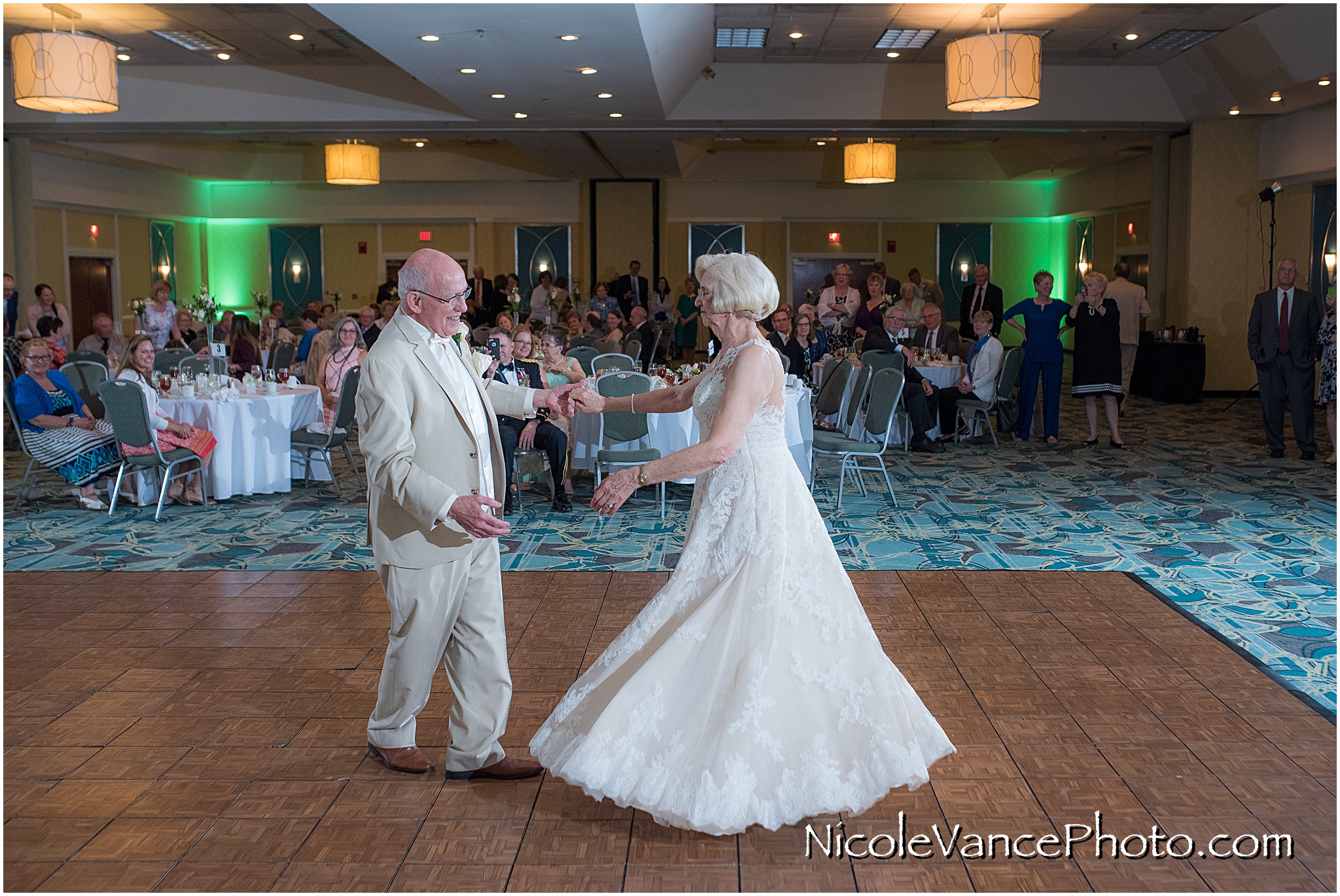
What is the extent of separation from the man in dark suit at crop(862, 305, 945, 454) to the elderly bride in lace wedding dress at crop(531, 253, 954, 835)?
7.20 m

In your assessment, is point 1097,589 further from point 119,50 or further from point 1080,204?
point 1080,204

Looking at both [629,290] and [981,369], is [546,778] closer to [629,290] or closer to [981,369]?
[981,369]

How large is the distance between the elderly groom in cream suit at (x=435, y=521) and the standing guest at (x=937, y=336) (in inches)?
340

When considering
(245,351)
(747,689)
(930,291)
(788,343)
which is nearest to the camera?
(747,689)

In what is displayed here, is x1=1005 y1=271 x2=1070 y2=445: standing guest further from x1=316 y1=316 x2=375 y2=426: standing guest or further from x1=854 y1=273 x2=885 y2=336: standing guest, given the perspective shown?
x1=316 y1=316 x2=375 y2=426: standing guest

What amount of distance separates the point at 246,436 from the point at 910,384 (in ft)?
18.6

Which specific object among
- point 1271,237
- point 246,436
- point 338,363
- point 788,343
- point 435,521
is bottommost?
point 246,436

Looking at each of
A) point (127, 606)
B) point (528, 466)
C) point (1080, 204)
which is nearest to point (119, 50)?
point (528, 466)

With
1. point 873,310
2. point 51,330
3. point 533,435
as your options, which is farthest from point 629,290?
point 533,435

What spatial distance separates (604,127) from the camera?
13.6 m

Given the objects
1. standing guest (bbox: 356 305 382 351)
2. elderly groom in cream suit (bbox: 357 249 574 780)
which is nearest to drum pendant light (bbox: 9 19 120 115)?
standing guest (bbox: 356 305 382 351)

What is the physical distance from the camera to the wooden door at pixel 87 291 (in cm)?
1756

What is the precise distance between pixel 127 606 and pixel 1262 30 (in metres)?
11.1

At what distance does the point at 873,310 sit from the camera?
1155 cm
